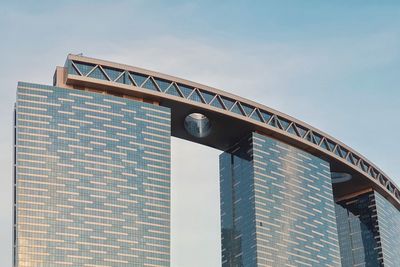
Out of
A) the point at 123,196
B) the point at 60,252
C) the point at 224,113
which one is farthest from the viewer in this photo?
the point at 224,113

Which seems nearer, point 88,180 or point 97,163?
point 88,180

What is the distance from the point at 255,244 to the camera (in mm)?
192375

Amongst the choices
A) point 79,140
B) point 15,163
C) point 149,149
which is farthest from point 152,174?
point 15,163

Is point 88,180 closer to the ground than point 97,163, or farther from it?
closer to the ground

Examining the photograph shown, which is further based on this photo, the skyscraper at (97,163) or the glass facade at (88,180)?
the skyscraper at (97,163)

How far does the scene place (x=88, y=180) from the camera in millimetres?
170875

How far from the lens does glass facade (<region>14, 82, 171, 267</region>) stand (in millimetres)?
163250

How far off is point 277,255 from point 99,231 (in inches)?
1991

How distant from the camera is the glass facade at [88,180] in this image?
16325 cm

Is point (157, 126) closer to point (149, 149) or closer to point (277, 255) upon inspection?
point (149, 149)

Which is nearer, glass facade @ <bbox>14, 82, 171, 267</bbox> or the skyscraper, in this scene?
glass facade @ <bbox>14, 82, 171, 267</bbox>

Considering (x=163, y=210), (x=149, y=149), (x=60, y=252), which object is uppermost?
(x=149, y=149)

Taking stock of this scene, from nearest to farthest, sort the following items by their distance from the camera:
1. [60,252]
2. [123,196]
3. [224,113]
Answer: [60,252] → [123,196] → [224,113]

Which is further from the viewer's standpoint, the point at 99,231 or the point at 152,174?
the point at 152,174
